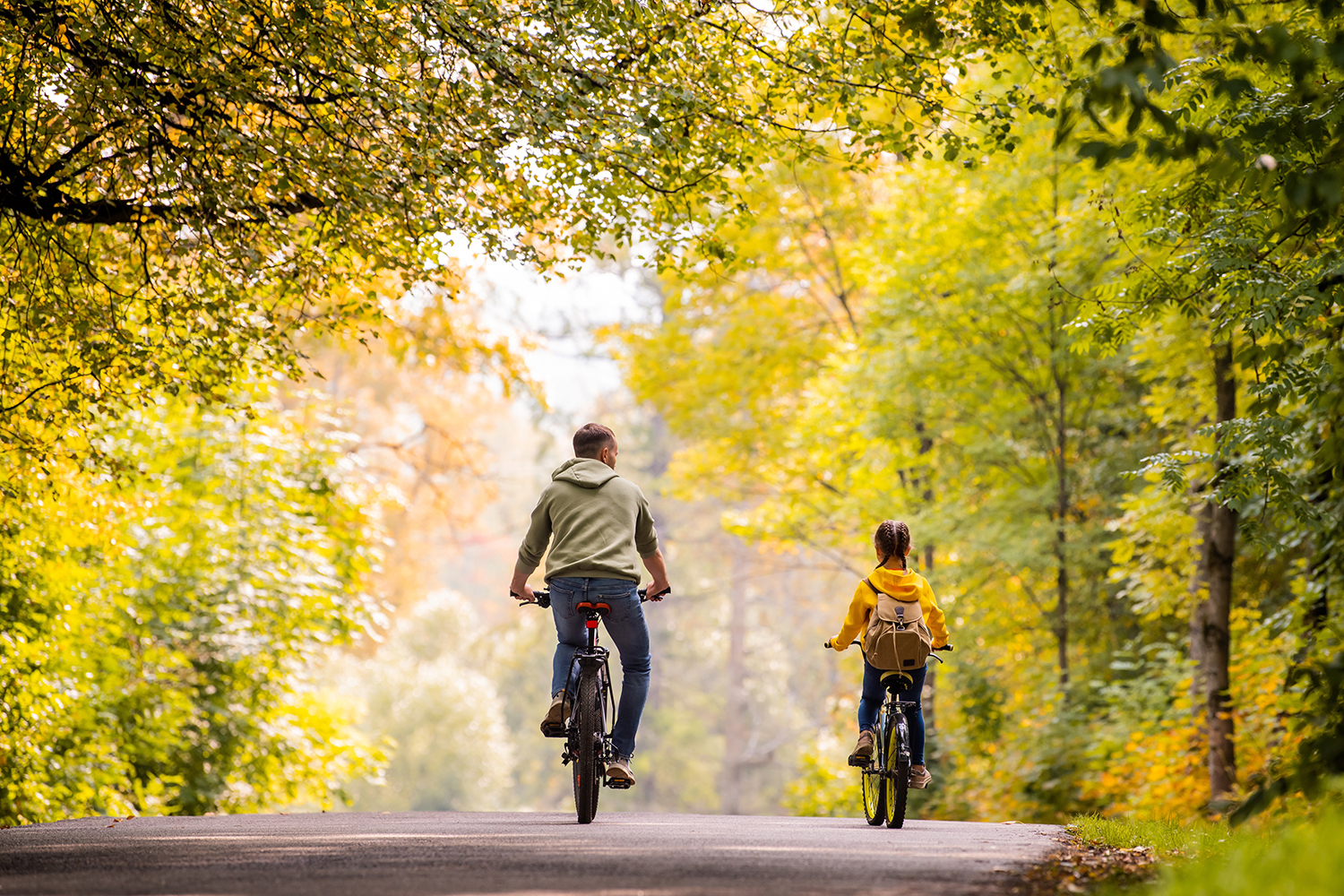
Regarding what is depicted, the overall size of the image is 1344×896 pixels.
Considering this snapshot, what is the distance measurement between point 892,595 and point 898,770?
97 centimetres

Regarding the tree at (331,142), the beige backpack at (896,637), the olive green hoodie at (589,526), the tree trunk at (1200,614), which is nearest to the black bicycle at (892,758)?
the beige backpack at (896,637)

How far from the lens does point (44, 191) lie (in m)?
7.91

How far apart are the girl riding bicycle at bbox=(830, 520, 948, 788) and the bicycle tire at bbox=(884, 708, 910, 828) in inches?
4.1

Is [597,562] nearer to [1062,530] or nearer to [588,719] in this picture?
[588,719]

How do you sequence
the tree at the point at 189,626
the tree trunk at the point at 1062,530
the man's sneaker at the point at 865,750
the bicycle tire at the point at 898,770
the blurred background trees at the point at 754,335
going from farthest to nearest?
the tree trunk at the point at 1062,530 < the tree at the point at 189,626 < the blurred background trees at the point at 754,335 < the man's sneaker at the point at 865,750 < the bicycle tire at the point at 898,770

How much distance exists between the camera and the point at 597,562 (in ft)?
22.8

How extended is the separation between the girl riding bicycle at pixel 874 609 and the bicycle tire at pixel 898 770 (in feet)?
0.34

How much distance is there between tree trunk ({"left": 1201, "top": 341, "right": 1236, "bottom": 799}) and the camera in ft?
37.5

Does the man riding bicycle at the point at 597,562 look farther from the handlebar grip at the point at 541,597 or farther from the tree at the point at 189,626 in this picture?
A: the tree at the point at 189,626

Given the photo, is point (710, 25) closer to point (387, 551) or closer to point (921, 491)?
point (921, 491)

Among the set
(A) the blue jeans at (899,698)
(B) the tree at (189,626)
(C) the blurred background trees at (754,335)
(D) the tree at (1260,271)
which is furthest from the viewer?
(B) the tree at (189,626)

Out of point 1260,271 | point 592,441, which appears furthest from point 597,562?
point 1260,271

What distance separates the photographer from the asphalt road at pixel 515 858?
4.48 metres

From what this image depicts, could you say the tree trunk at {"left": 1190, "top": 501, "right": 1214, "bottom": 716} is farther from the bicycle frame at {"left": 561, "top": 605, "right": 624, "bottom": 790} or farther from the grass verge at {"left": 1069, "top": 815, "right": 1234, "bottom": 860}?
the bicycle frame at {"left": 561, "top": 605, "right": 624, "bottom": 790}
